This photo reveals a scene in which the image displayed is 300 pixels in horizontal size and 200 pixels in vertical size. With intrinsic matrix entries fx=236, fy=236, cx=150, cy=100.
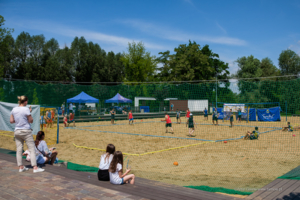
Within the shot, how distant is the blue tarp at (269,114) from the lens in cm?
2544

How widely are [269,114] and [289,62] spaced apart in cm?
3219

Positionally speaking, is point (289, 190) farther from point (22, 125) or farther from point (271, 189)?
point (22, 125)

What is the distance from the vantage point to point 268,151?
376 inches

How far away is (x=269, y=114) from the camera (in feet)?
85.3

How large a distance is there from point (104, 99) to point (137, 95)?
404 cm

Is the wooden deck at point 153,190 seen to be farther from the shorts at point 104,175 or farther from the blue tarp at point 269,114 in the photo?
the blue tarp at point 269,114

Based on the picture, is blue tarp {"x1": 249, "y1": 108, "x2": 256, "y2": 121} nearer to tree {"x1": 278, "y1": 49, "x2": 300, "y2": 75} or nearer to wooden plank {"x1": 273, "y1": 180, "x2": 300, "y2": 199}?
wooden plank {"x1": 273, "y1": 180, "x2": 300, "y2": 199}

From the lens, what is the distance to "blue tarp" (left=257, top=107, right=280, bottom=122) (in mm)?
25438

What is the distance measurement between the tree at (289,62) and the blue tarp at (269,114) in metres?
30.9

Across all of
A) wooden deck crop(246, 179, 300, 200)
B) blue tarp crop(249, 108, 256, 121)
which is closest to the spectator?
wooden deck crop(246, 179, 300, 200)

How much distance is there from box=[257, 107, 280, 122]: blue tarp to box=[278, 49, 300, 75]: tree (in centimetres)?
3088

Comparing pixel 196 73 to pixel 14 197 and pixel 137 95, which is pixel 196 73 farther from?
pixel 14 197

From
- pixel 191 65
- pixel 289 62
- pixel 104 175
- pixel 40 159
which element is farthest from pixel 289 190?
pixel 289 62

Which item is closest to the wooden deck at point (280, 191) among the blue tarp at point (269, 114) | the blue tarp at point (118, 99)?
the blue tarp at point (118, 99)
